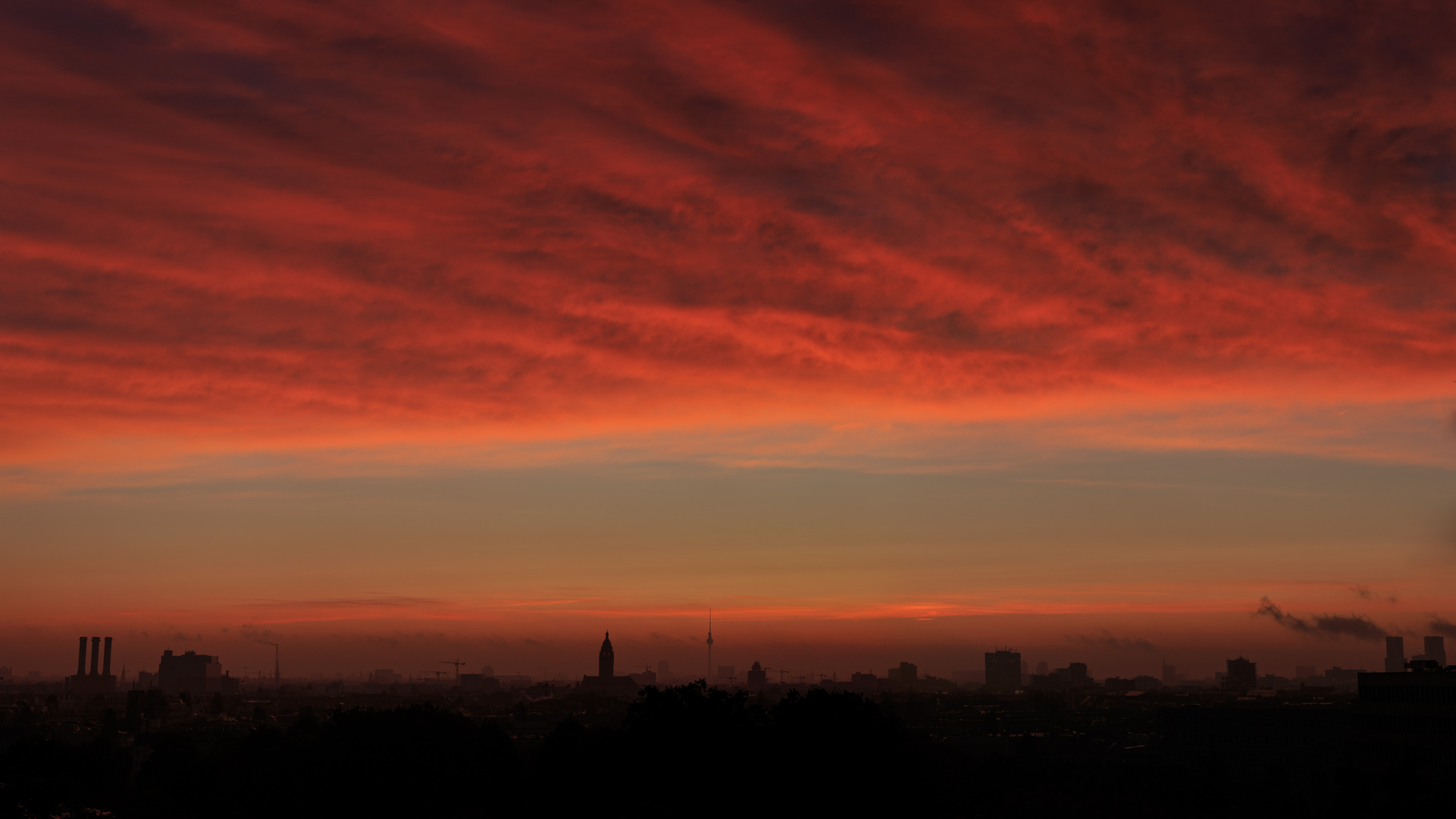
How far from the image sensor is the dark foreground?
68.9 meters

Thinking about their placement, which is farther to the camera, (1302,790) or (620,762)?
(1302,790)

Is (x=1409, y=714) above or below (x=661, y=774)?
below

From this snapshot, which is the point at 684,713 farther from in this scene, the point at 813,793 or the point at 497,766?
the point at 497,766

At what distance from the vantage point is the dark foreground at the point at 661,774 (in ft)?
226

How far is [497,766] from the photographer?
357ft

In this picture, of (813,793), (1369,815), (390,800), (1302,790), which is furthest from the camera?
(1302,790)

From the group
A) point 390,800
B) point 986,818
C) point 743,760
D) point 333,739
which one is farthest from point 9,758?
point 986,818

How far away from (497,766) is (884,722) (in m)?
46.6

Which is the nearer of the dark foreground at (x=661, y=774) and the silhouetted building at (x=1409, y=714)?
the dark foreground at (x=661, y=774)

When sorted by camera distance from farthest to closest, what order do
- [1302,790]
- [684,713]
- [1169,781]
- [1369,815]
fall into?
[1302,790] → [1169,781] → [1369,815] → [684,713]

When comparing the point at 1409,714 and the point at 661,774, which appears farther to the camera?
the point at 1409,714

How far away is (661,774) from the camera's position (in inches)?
2825

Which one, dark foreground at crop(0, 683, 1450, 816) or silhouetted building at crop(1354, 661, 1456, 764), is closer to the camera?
dark foreground at crop(0, 683, 1450, 816)

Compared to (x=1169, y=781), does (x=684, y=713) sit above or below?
above
